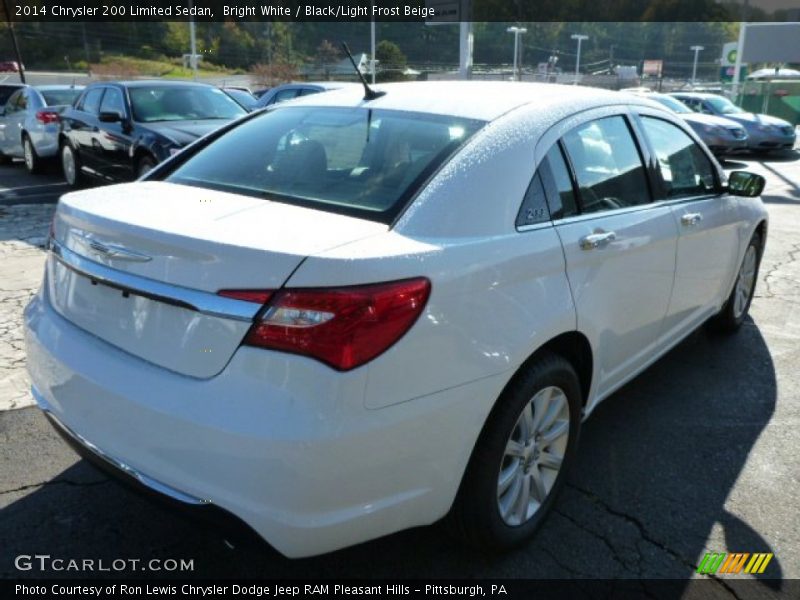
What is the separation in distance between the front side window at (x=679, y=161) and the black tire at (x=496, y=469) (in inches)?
56.8

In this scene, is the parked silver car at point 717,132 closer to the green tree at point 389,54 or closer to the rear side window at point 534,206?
the rear side window at point 534,206

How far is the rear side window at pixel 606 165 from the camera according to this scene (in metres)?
2.77

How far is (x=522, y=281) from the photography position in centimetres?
226

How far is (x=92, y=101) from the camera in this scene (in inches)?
383

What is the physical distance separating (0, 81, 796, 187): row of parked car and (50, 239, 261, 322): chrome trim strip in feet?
11.0

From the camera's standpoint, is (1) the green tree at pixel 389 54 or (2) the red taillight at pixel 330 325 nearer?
(2) the red taillight at pixel 330 325

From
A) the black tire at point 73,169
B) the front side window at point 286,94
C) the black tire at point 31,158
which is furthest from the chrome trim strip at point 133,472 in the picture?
the front side window at point 286,94

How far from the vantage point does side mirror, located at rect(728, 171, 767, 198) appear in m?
3.98

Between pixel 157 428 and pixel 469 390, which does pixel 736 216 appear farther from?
pixel 157 428

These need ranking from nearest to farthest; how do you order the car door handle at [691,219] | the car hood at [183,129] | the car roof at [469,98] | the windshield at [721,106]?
the car roof at [469,98]
the car door handle at [691,219]
the car hood at [183,129]
the windshield at [721,106]

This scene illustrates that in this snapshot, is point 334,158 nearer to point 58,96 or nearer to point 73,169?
point 73,169

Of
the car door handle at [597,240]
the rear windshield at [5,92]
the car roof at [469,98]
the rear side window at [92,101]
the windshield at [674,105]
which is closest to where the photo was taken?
the car door handle at [597,240]

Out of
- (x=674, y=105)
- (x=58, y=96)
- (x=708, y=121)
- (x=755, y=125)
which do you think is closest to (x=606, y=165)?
(x=58, y=96)

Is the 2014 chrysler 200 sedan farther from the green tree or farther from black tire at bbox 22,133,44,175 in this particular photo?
the green tree
